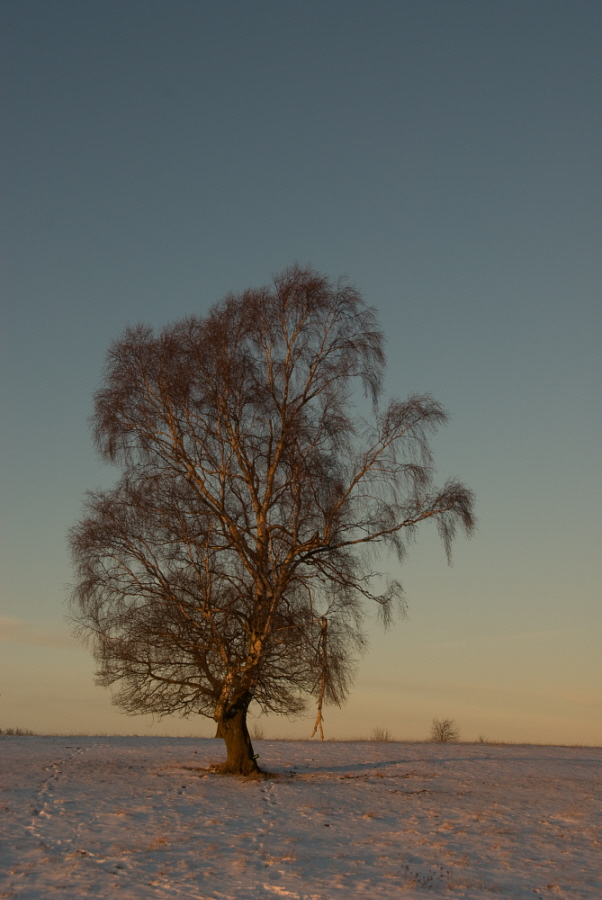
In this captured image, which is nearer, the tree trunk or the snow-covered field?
the snow-covered field

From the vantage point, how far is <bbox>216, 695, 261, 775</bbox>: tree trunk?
2170 cm

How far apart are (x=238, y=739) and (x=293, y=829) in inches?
224

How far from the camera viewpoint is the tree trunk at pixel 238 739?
21.7 meters

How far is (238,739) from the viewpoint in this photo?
21828 mm

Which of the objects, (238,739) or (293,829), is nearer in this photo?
(293,829)

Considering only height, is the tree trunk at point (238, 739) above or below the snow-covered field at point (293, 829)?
above

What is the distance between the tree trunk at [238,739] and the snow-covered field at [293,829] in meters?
0.77

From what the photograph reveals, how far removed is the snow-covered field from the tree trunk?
77cm

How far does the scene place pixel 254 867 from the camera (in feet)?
45.0

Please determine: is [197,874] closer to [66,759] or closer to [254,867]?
[254,867]

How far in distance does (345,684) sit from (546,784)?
22.8ft

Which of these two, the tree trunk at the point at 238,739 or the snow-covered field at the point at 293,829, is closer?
the snow-covered field at the point at 293,829

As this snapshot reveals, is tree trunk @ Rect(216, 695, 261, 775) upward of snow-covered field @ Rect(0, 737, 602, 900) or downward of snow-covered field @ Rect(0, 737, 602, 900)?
upward

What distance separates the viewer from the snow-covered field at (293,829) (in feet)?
42.8
